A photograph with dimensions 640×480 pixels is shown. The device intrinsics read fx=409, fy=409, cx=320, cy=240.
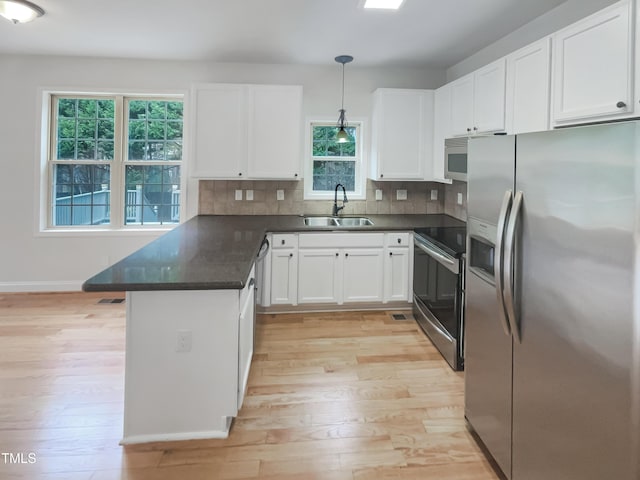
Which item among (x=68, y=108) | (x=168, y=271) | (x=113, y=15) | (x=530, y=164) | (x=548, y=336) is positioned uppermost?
(x=113, y=15)

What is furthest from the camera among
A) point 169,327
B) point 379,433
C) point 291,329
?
point 291,329

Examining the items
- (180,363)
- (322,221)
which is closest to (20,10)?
(180,363)

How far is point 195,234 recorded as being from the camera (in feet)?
10.5

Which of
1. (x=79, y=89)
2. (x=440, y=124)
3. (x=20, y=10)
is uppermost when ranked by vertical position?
(x=20, y=10)

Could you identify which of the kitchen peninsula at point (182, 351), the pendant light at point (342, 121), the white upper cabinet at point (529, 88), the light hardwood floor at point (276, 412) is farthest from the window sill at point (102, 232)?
the white upper cabinet at point (529, 88)

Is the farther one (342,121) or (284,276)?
(342,121)

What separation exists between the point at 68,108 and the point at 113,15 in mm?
1800

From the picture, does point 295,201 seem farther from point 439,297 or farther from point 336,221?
Answer: point 439,297

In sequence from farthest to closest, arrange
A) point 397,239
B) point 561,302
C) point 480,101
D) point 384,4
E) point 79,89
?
point 79,89 → point 397,239 → point 480,101 → point 384,4 → point 561,302

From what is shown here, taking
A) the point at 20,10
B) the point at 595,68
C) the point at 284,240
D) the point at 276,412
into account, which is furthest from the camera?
the point at 284,240

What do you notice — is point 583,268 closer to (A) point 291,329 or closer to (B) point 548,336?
(B) point 548,336

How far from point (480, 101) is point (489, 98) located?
147 millimetres

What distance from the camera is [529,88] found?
255cm

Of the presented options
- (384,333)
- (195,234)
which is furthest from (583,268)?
(195,234)
